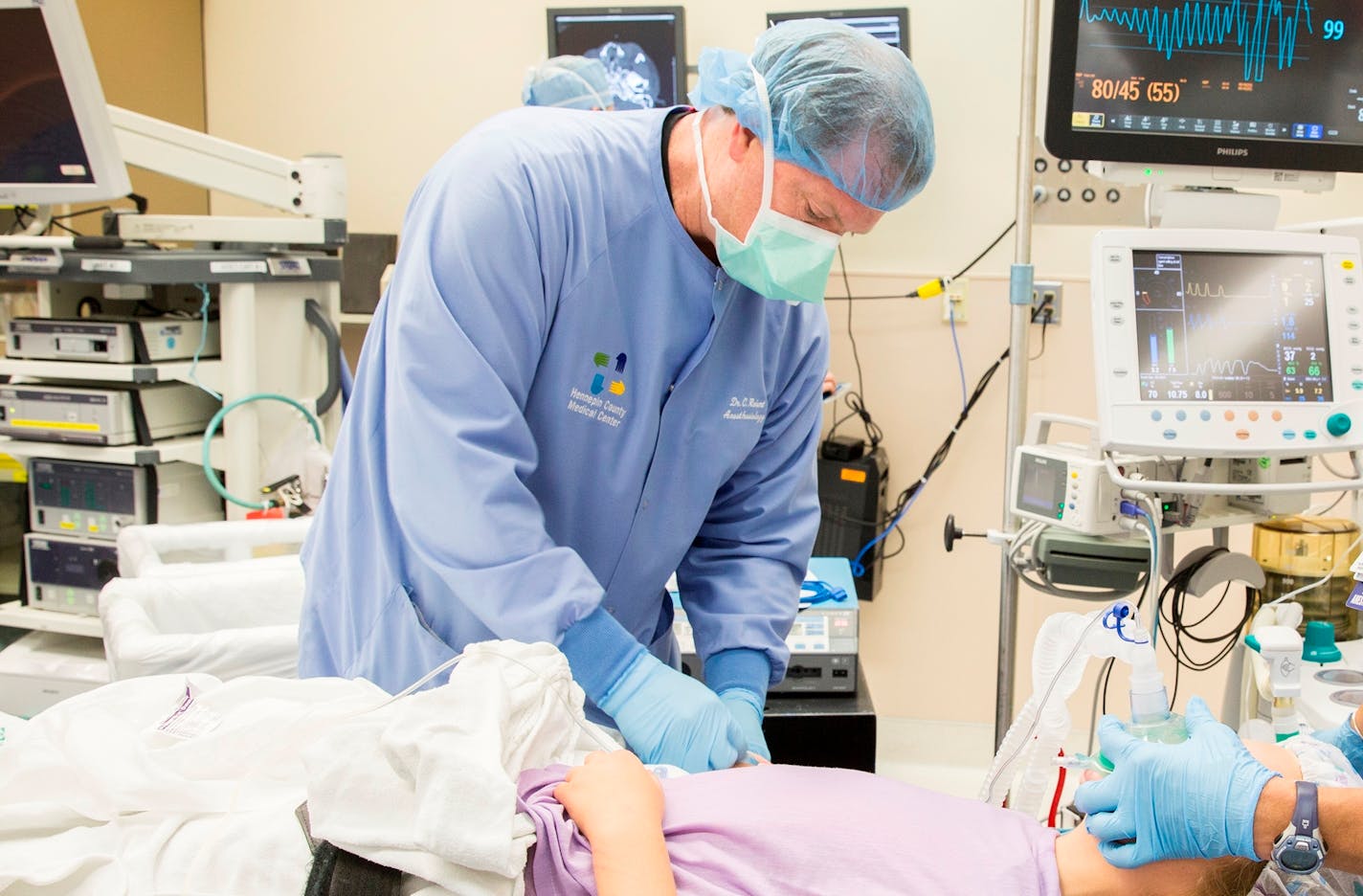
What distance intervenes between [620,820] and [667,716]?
0.54 feet

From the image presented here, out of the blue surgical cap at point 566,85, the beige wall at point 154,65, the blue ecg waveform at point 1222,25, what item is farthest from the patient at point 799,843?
the beige wall at point 154,65

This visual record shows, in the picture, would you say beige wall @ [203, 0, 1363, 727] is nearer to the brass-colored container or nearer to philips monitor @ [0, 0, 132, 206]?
philips monitor @ [0, 0, 132, 206]

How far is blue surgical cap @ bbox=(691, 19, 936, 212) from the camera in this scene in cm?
125

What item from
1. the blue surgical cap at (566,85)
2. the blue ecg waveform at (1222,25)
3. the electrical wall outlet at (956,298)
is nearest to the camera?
the blue ecg waveform at (1222,25)

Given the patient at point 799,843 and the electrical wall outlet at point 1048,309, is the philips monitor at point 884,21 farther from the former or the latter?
the patient at point 799,843

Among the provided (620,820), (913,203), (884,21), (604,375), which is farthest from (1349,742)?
(884,21)

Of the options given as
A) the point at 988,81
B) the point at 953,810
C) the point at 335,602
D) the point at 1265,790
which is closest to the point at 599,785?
the point at 953,810

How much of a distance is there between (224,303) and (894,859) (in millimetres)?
2050

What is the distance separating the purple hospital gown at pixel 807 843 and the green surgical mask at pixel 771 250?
0.56m

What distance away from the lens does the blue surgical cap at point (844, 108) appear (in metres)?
1.25

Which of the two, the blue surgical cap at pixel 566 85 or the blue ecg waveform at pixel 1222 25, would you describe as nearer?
the blue ecg waveform at pixel 1222 25

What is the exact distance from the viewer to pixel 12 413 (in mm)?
2633

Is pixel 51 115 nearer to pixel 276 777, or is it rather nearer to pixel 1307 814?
pixel 276 777

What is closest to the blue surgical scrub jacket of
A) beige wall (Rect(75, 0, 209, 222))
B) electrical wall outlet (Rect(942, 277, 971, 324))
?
electrical wall outlet (Rect(942, 277, 971, 324))
